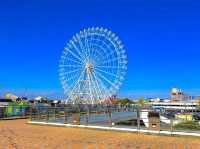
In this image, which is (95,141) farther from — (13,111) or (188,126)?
(13,111)

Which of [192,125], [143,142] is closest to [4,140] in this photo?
[143,142]

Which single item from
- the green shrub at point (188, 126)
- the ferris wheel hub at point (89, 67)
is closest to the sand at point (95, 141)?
the green shrub at point (188, 126)

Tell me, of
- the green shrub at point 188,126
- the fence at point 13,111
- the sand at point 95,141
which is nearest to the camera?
the sand at point 95,141

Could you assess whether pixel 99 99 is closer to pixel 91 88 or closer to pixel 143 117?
pixel 91 88

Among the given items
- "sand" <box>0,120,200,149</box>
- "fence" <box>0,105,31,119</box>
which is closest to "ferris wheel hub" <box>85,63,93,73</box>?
"fence" <box>0,105,31,119</box>

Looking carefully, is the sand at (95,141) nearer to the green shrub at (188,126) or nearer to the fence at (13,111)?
the green shrub at (188,126)

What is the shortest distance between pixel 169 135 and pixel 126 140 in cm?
314

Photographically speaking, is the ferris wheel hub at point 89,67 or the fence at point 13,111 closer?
the fence at point 13,111

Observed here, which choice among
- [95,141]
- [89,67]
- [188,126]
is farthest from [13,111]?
[95,141]

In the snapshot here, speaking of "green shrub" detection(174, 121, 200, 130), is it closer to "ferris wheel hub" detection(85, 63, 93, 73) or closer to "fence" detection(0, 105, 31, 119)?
"fence" detection(0, 105, 31, 119)

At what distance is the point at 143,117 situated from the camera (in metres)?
23.8

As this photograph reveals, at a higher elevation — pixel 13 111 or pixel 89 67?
pixel 89 67

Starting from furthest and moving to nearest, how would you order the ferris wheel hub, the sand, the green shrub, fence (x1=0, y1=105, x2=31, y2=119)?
1. the ferris wheel hub
2. fence (x1=0, y1=105, x2=31, y2=119)
3. the green shrub
4. the sand

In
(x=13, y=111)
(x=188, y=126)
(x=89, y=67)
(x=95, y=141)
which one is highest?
(x=89, y=67)
